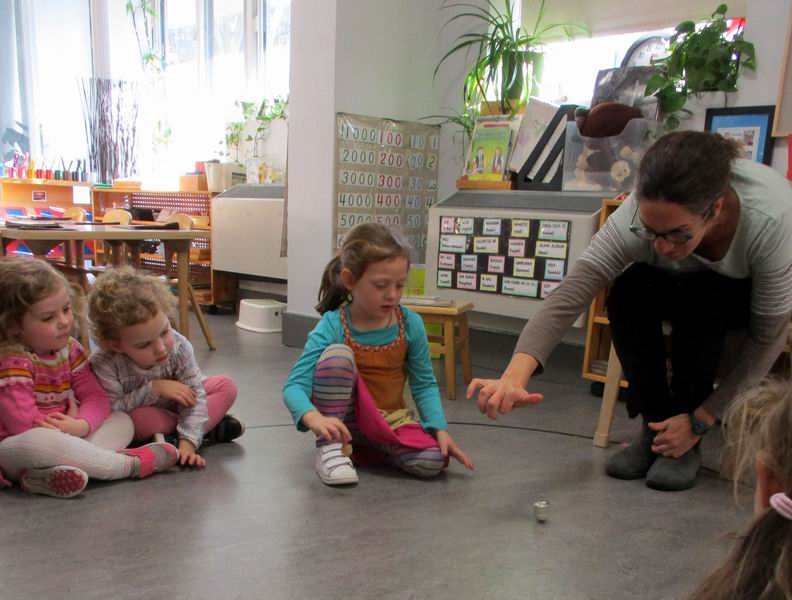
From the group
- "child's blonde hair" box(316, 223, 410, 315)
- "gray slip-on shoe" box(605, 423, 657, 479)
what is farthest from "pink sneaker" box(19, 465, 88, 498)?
"gray slip-on shoe" box(605, 423, 657, 479)

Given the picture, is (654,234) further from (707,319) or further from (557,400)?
(557,400)

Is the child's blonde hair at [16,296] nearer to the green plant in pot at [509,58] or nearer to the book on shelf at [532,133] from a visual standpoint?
the book on shelf at [532,133]

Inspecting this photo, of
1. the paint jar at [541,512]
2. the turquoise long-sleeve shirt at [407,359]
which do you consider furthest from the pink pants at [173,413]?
the paint jar at [541,512]

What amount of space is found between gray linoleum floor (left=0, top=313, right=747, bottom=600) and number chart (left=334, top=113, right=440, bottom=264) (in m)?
1.41

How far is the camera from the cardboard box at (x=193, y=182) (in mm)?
4285

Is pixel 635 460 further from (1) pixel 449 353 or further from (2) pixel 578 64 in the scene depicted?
(2) pixel 578 64

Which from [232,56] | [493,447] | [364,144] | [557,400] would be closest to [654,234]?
[493,447]

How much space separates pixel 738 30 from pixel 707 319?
1.31 metres

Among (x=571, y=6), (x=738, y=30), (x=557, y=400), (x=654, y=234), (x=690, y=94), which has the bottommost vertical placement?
(x=557, y=400)

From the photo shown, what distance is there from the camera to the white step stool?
346 centimetres

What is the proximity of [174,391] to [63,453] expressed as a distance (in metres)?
0.29

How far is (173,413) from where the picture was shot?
1739mm

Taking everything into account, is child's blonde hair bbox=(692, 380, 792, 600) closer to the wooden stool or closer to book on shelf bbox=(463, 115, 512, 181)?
the wooden stool

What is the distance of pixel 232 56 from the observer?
476 cm
